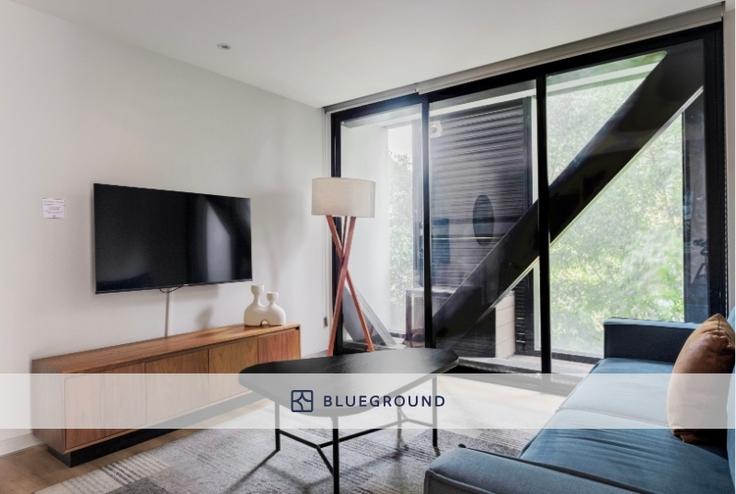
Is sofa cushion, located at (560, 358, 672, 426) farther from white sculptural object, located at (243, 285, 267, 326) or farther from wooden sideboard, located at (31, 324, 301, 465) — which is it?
white sculptural object, located at (243, 285, 267, 326)

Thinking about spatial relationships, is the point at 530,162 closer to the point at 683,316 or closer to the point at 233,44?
the point at 683,316

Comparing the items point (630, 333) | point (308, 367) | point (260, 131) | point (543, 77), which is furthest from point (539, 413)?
point (260, 131)

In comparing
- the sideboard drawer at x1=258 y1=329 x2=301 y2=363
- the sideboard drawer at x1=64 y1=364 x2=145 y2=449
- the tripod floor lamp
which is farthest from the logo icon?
the tripod floor lamp

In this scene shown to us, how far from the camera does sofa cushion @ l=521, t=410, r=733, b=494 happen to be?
126 cm

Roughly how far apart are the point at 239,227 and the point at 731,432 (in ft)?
10.4

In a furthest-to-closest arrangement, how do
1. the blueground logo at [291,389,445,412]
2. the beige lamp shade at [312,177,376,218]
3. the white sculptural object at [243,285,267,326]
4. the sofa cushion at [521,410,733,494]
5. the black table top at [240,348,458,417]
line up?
the beige lamp shade at [312,177,376,218]
the white sculptural object at [243,285,267,326]
the black table top at [240,348,458,417]
the blueground logo at [291,389,445,412]
the sofa cushion at [521,410,733,494]

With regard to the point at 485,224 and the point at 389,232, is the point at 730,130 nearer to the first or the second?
the point at 485,224

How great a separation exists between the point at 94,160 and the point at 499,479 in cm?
289

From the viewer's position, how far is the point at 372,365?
244 centimetres

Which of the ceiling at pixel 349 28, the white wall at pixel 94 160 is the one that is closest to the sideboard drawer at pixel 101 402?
the white wall at pixel 94 160

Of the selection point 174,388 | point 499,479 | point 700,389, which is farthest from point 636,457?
point 174,388

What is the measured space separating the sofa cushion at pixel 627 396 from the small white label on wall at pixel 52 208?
286cm

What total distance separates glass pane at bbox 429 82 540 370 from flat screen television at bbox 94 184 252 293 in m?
1.69

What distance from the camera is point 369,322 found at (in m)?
4.51
